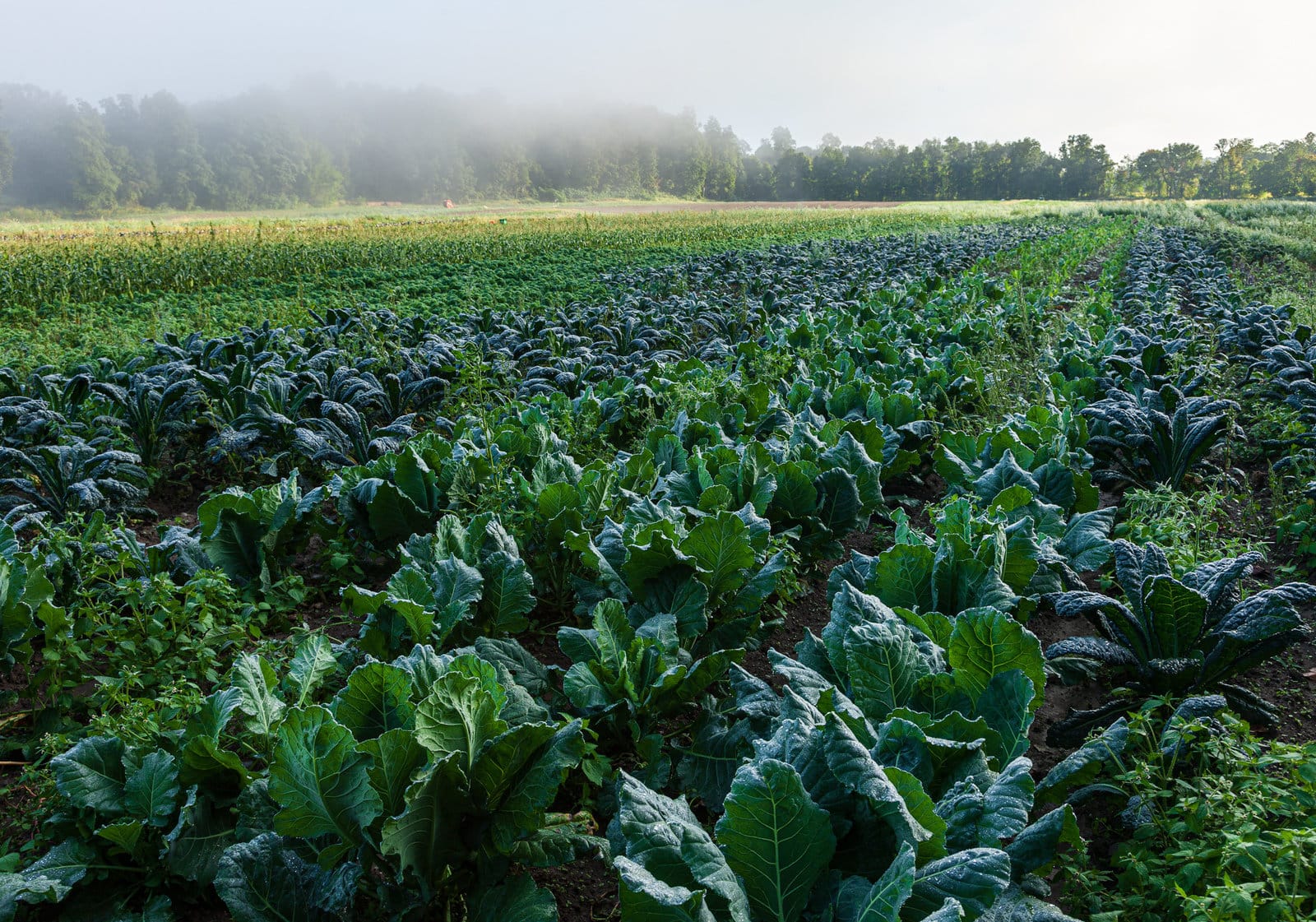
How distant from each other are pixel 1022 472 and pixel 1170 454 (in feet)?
5.84

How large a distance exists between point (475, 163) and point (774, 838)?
150 meters

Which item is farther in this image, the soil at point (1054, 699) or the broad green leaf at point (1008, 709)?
the soil at point (1054, 699)

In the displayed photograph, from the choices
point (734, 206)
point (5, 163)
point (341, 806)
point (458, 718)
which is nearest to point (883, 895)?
point (458, 718)

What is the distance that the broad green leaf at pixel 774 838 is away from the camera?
1470mm

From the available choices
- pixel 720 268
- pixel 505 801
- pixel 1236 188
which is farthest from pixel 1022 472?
pixel 1236 188

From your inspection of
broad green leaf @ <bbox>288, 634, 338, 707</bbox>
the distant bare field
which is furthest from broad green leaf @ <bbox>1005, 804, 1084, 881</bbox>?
the distant bare field

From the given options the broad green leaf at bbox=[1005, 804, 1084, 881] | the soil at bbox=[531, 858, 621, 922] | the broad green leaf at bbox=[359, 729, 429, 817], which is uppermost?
the broad green leaf at bbox=[359, 729, 429, 817]

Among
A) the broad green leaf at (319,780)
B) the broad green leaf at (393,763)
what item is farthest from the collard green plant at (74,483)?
the broad green leaf at (393,763)

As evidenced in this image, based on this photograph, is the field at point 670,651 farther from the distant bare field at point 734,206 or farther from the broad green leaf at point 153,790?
the distant bare field at point 734,206

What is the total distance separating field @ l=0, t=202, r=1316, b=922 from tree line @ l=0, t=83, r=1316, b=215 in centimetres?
10775

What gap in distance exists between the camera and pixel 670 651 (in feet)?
8.16

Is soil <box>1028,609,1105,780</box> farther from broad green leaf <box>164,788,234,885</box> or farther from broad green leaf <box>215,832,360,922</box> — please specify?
broad green leaf <box>164,788,234,885</box>

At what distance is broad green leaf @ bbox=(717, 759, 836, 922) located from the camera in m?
1.47

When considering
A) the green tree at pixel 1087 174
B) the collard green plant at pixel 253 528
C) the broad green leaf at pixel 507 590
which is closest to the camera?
the broad green leaf at pixel 507 590
